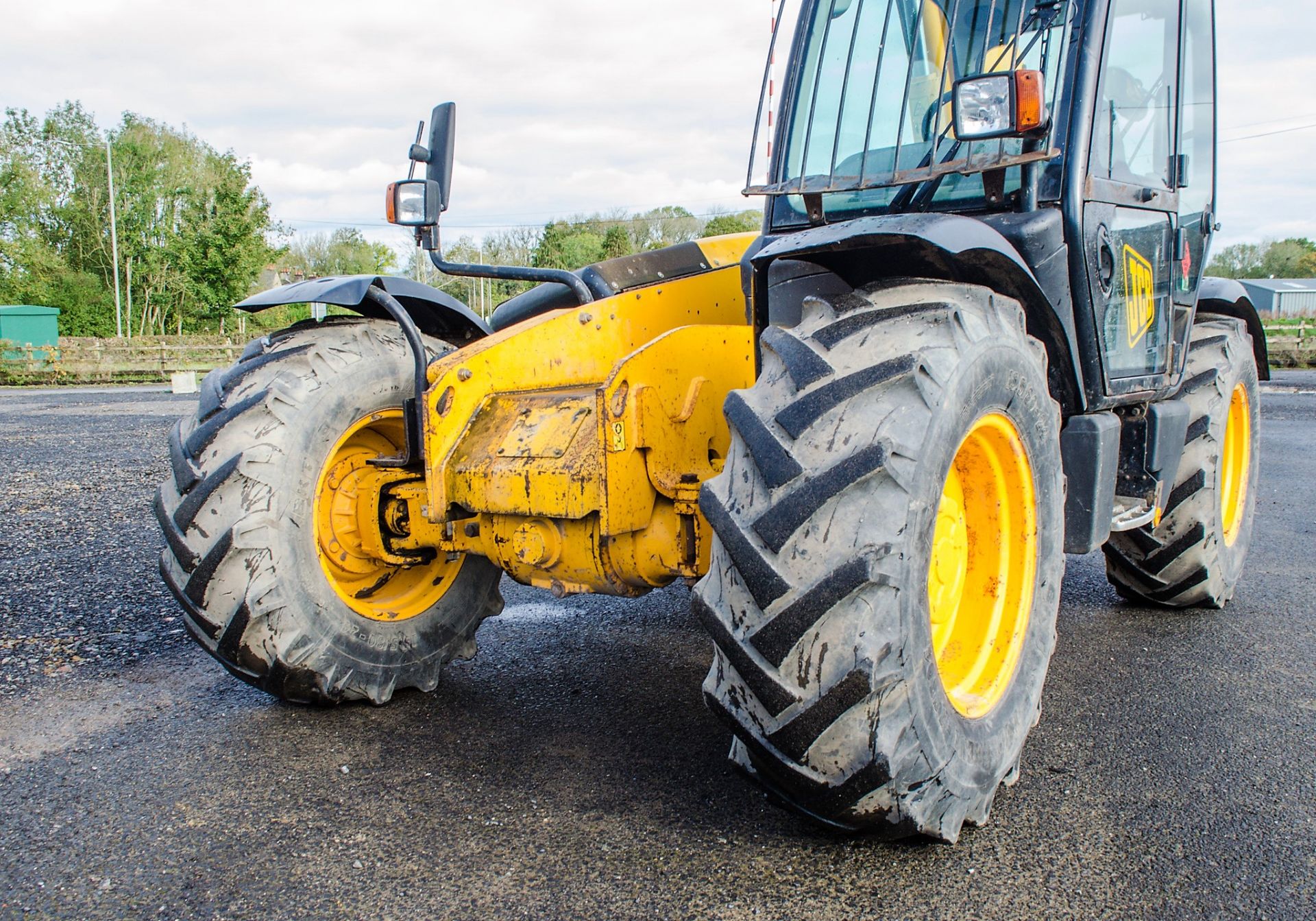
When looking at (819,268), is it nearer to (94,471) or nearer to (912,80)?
(912,80)

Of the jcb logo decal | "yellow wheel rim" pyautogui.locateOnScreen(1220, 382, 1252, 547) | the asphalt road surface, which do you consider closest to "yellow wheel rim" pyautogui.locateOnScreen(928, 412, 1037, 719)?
the asphalt road surface

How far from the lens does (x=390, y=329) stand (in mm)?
3580

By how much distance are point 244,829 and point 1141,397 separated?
10.8 ft

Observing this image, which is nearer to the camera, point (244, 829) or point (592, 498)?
point (244, 829)

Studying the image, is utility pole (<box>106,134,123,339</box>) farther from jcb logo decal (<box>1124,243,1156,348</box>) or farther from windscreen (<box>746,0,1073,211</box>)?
Answer: jcb logo decal (<box>1124,243,1156,348</box>)

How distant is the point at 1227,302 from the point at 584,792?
13.5 ft

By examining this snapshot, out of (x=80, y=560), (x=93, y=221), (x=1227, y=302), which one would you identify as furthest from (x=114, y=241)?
(x=1227, y=302)

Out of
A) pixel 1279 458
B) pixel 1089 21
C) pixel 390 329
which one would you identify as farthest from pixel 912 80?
pixel 1279 458

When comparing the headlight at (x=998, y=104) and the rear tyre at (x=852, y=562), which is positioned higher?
the headlight at (x=998, y=104)

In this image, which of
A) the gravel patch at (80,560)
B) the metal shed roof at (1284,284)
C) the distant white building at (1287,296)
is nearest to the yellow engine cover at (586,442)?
the gravel patch at (80,560)

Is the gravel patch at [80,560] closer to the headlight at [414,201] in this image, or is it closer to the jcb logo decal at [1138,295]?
the headlight at [414,201]

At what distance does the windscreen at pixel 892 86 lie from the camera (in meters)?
3.06

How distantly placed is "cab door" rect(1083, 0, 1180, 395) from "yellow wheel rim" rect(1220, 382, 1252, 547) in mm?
1381

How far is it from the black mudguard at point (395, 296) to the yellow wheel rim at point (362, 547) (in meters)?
0.42
